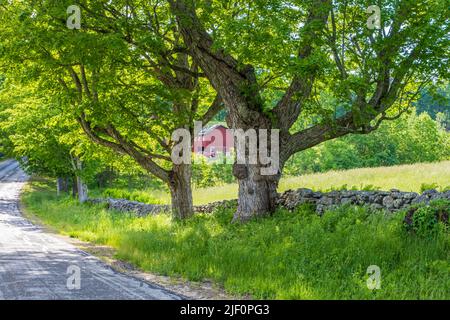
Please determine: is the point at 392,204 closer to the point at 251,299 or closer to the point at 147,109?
the point at 251,299

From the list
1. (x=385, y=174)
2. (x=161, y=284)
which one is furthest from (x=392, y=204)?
(x=385, y=174)

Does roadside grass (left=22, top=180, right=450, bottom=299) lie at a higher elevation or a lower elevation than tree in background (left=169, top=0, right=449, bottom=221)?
lower

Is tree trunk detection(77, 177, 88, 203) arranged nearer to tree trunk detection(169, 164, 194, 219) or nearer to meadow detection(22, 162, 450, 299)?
tree trunk detection(169, 164, 194, 219)

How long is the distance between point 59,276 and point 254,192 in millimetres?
6244

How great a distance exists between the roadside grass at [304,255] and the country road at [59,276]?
1059 millimetres

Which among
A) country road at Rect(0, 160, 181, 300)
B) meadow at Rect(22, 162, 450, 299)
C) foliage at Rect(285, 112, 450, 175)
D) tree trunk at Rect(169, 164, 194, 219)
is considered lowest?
country road at Rect(0, 160, 181, 300)

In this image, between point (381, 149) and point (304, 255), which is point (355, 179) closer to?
point (304, 255)

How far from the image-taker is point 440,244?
332 inches

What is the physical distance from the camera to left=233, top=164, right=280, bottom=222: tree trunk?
13391mm

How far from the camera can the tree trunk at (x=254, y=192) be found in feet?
43.9

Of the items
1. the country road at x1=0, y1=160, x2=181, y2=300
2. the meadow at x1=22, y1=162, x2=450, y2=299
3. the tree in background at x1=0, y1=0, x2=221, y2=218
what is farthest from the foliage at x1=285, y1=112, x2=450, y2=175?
the country road at x1=0, y1=160, x2=181, y2=300

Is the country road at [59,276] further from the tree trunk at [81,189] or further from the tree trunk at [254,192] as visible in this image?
the tree trunk at [81,189]

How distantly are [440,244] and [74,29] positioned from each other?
11027 millimetres

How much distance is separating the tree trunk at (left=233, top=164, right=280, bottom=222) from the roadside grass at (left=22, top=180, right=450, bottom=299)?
0.48m
